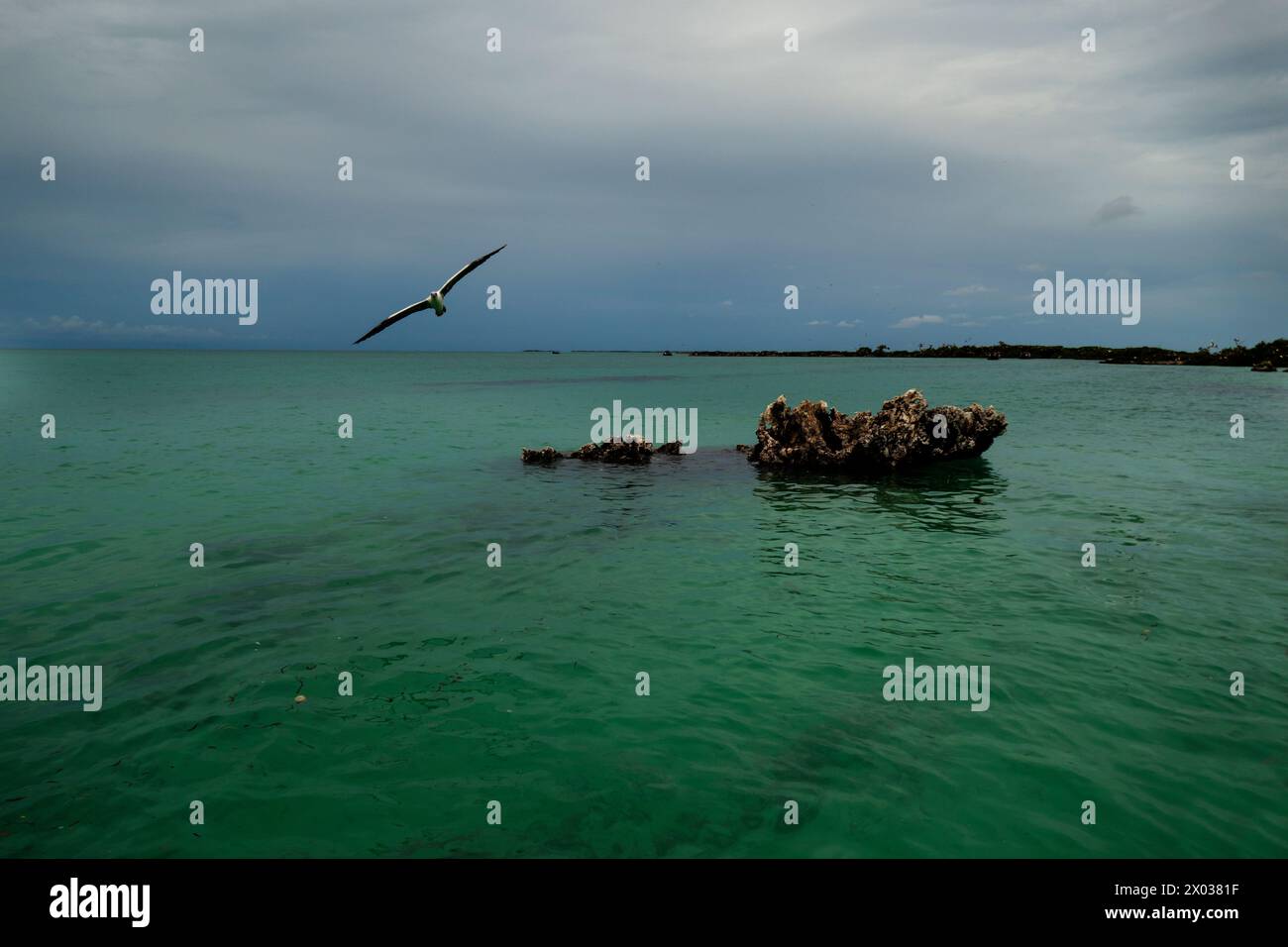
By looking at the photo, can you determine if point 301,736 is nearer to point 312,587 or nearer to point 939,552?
point 312,587

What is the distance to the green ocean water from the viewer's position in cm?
725

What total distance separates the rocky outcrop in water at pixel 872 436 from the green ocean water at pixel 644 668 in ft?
12.0

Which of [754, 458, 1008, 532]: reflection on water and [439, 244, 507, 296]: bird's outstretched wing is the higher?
[439, 244, 507, 296]: bird's outstretched wing

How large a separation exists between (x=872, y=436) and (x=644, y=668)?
66.6ft

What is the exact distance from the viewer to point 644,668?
11000 millimetres

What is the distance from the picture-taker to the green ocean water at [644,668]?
7254 mm

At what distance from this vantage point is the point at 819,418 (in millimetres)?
29453

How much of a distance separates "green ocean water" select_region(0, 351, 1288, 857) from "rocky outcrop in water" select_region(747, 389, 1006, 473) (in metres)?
3.67

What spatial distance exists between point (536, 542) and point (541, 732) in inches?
371
